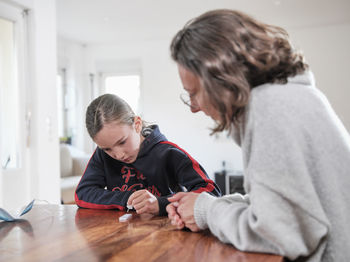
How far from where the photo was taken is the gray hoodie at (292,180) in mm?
668

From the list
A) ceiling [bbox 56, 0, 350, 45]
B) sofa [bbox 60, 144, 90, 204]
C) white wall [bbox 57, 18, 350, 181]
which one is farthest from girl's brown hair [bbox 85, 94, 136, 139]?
white wall [bbox 57, 18, 350, 181]

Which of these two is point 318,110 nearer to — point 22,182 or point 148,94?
point 22,182

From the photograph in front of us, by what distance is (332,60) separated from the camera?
5.84 m

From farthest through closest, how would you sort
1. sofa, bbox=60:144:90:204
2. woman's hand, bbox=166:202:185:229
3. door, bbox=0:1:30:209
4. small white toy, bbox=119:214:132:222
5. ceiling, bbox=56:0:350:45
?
ceiling, bbox=56:0:350:45, sofa, bbox=60:144:90:204, door, bbox=0:1:30:209, small white toy, bbox=119:214:132:222, woman's hand, bbox=166:202:185:229

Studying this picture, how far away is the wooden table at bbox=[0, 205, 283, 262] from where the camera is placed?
2.35ft

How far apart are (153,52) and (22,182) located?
13.4 feet

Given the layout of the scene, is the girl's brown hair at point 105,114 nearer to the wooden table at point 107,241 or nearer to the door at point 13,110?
the wooden table at point 107,241

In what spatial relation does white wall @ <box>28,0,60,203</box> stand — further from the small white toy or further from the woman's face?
the woman's face

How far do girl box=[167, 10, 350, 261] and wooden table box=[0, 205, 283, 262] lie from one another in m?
0.06

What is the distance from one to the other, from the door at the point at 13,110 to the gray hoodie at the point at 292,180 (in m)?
2.77

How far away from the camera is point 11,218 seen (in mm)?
1107

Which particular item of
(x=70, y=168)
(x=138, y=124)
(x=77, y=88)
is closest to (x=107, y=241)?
(x=138, y=124)

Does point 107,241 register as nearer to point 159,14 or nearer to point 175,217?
point 175,217

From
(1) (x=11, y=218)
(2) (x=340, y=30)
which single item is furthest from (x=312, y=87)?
(2) (x=340, y=30)
